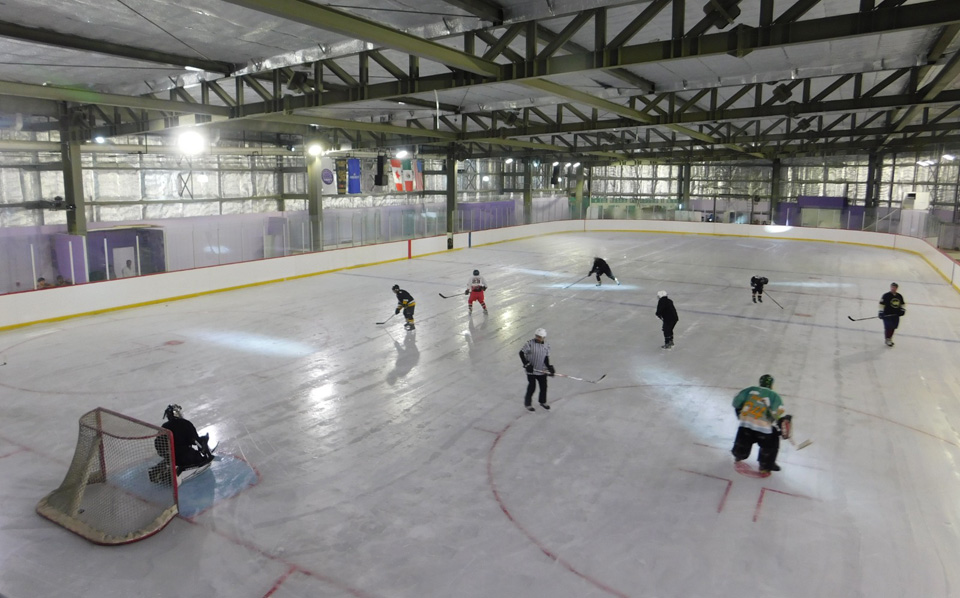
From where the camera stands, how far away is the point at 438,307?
19.4m

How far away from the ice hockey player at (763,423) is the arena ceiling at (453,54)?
215 inches

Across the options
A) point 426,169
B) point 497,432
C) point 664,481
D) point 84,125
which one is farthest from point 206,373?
point 426,169

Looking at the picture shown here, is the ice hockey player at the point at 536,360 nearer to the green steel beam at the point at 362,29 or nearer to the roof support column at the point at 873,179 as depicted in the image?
the green steel beam at the point at 362,29

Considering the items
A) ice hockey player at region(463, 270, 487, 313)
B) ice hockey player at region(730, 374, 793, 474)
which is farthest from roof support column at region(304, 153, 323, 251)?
ice hockey player at region(730, 374, 793, 474)

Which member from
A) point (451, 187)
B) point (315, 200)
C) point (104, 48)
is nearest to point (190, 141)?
point (104, 48)

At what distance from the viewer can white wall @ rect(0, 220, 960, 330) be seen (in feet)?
56.3

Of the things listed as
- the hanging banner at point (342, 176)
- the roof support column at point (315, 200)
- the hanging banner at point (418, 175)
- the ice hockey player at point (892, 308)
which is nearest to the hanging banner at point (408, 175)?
the hanging banner at point (418, 175)

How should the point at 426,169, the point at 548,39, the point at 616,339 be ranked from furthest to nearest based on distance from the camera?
the point at 426,169, the point at 616,339, the point at 548,39

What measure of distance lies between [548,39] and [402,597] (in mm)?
10792

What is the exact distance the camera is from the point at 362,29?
9.07m

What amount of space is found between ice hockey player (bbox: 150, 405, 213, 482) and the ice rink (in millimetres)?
805

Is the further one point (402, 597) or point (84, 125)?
point (84, 125)

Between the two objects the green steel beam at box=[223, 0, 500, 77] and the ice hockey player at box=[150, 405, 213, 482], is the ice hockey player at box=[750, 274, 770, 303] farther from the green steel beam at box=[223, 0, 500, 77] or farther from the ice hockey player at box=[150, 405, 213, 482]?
the ice hockey player at box=[150, 405, 213, 482]

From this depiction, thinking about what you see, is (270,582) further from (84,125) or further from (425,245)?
(425,245)
